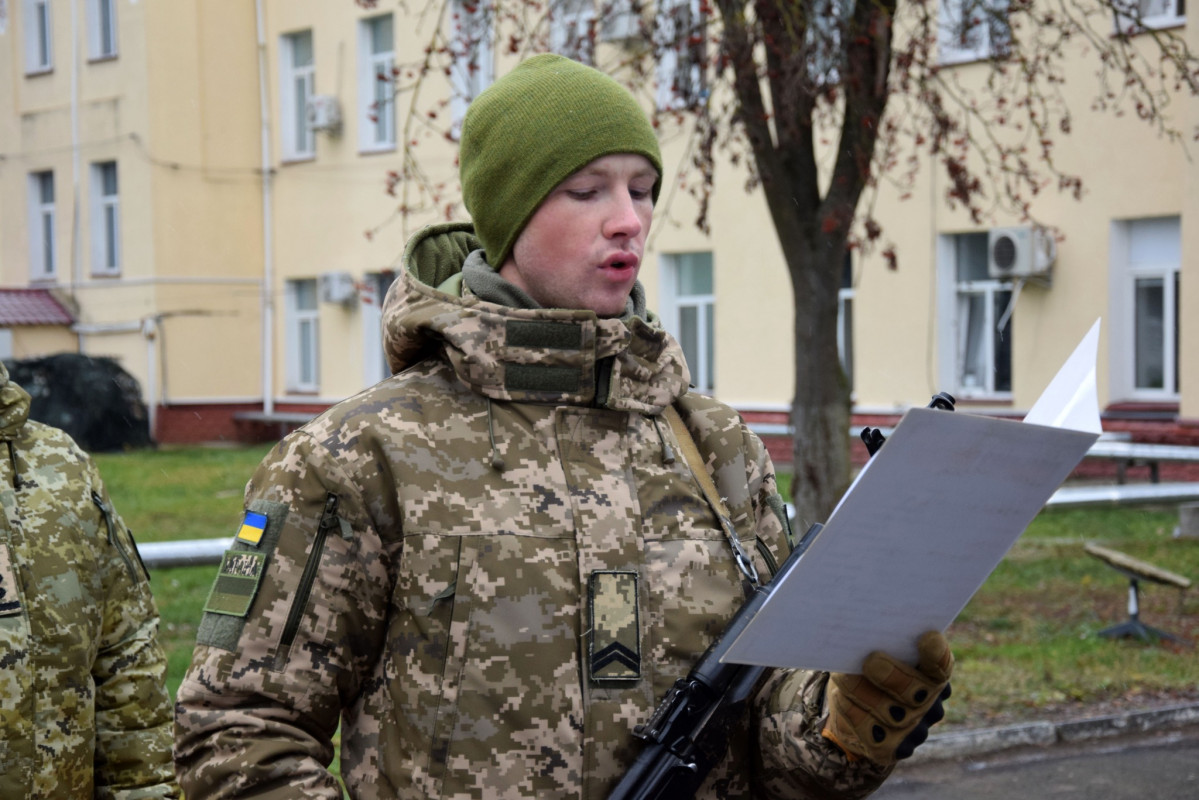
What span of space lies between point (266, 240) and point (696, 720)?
897 inches

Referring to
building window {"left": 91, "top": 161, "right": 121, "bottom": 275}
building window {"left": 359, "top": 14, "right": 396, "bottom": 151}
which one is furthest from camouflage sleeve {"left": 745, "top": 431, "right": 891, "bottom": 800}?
building window {"left": 91, "top": 161, "right": 121, "bottom": 275}

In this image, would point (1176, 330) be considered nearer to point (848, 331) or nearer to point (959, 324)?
point (959, 324)

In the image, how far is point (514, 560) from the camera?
73.1 inches

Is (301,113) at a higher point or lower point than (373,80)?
lower

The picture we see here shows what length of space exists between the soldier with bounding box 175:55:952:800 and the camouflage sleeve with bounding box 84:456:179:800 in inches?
34.3

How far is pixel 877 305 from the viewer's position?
52.2ft

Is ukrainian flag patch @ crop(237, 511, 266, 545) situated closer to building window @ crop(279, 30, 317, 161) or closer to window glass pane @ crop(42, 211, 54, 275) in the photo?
building window @ crop(279, 30, 317, 161)

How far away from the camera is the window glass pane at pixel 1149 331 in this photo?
1403 cm

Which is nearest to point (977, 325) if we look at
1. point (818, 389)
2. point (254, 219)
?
point (818, 389)

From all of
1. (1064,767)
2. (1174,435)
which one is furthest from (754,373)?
(1064,767)

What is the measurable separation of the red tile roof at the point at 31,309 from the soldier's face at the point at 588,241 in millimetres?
23474

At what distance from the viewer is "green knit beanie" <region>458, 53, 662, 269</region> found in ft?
6.52

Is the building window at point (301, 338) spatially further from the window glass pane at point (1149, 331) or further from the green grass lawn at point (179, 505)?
the window glass pane at point (1149, 331)

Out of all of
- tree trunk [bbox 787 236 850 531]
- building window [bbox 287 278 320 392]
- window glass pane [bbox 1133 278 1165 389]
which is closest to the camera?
tree trunk [bbox 787 236 850 531]
